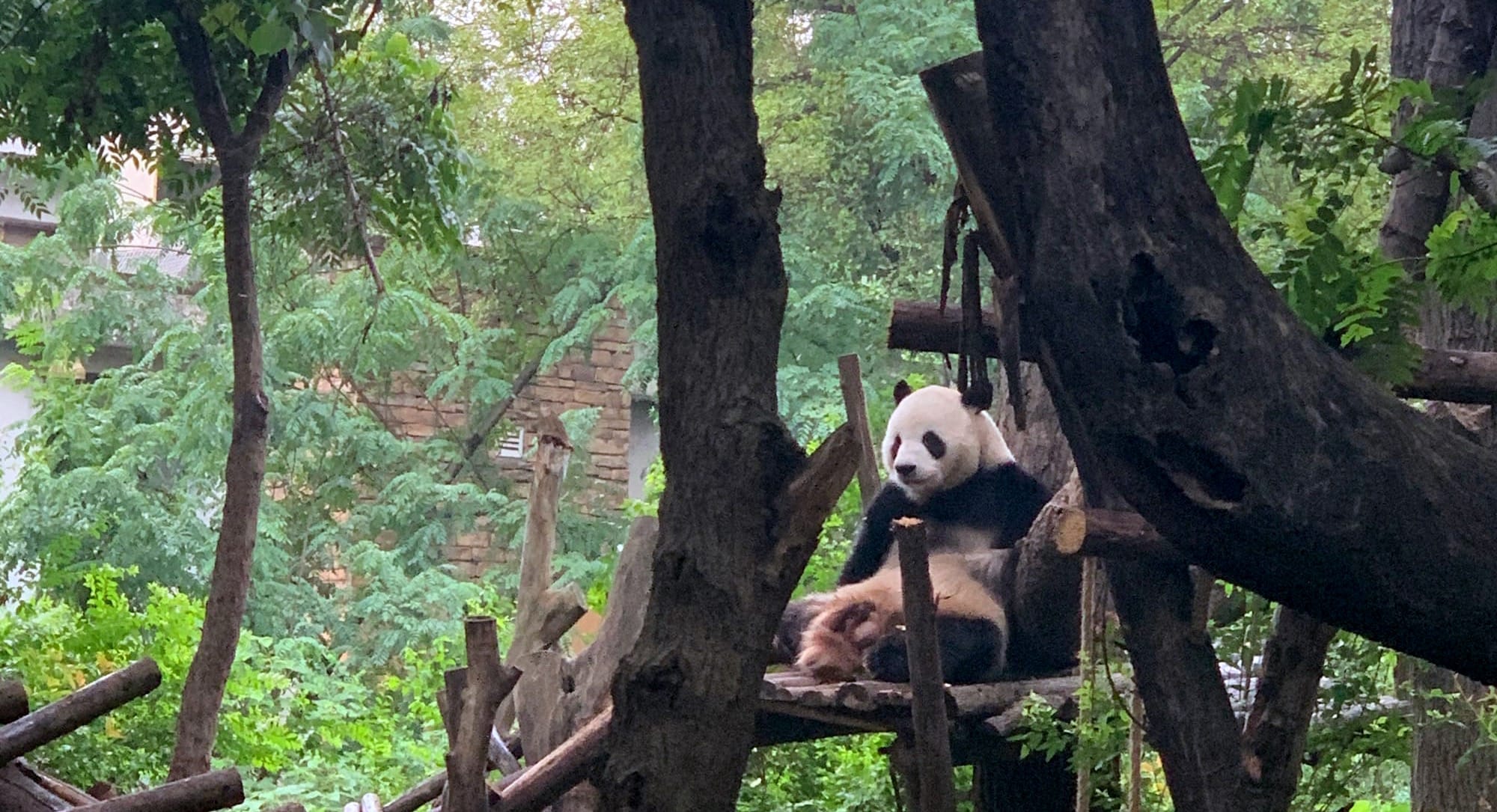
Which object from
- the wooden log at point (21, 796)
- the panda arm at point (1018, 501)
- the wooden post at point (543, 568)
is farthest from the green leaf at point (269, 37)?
the panda arm at point (1018, 501)

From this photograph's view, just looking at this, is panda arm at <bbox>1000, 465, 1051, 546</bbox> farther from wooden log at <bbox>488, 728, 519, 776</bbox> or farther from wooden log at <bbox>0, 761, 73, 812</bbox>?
wooden log at <bbox>0, 761, 73, 812</bbox>

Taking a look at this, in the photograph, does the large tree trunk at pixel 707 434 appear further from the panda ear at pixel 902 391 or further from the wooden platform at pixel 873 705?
the panda ear at pixel 902 391

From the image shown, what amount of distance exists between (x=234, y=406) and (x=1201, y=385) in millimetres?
2743

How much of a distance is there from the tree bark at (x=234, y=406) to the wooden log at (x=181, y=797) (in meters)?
0.75

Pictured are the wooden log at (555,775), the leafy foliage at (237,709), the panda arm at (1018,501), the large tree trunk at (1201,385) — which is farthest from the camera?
the leafy foliage at (237,709)

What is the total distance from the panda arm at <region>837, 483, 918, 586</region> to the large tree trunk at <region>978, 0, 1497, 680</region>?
2.26 metres

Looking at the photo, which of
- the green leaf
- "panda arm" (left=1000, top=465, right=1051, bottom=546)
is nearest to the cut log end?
the green leaf

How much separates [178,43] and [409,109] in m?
0.63

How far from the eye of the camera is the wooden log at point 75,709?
9.36 feet

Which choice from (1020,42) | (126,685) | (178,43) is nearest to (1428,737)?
(1020,42)

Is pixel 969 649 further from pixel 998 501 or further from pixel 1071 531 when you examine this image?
pixel 1071 531

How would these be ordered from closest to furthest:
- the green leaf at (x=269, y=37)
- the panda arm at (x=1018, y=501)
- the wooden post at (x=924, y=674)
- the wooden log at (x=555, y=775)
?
the wooden post at (x=924, y=674) → the green leaf at (x=269, y=37) → the wooden log at (x=555, y=775) → the panda arm at (x=1018, y=501)

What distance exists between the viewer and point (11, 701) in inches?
117

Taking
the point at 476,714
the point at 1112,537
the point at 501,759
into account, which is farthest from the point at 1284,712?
the point at 501,759
